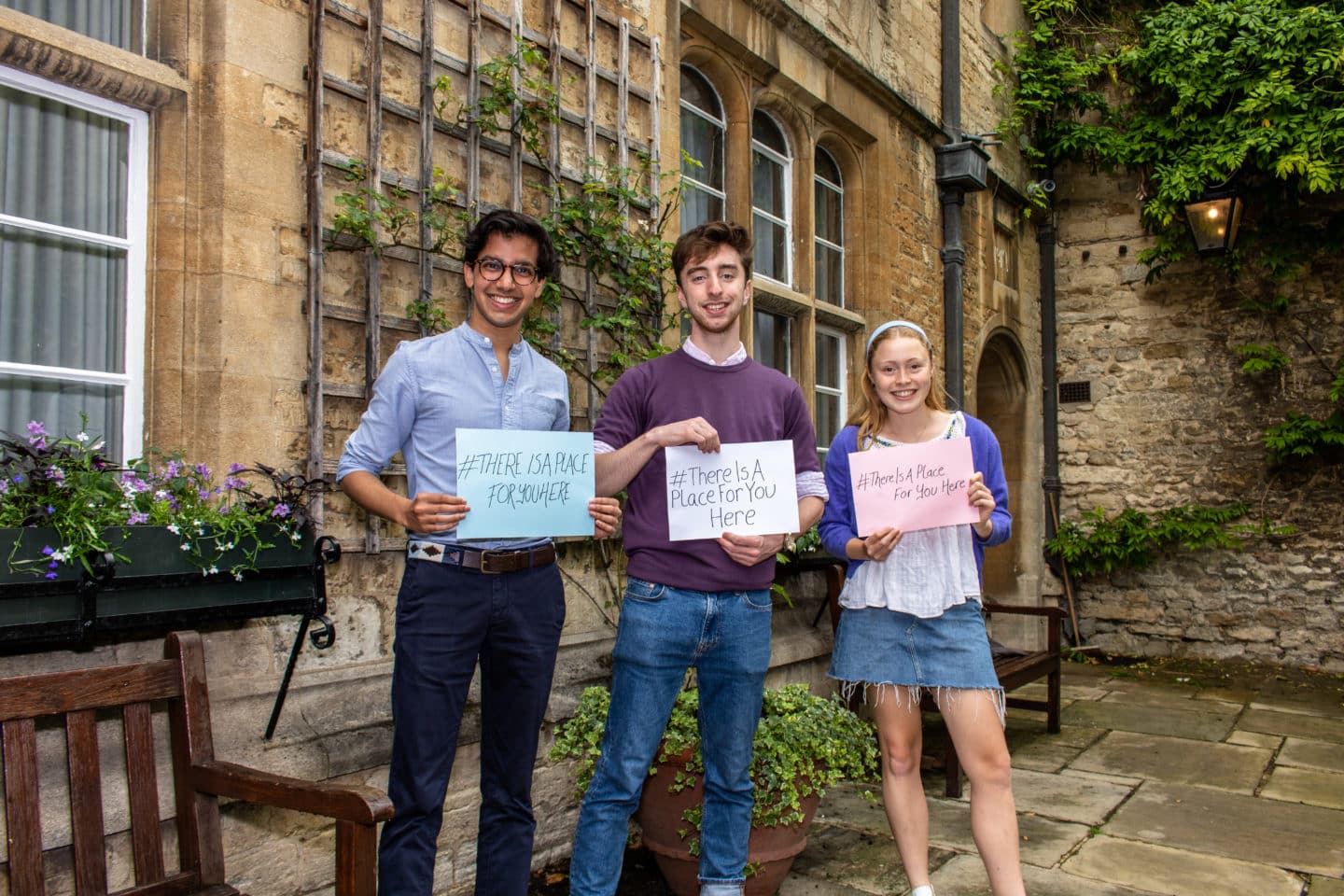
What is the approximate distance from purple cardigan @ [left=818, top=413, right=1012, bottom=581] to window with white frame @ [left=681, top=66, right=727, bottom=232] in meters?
2.43

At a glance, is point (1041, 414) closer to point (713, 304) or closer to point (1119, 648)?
point (1119, 648)

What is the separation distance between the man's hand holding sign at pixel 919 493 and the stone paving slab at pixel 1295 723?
14.7 feet

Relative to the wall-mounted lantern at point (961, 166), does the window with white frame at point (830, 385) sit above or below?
below

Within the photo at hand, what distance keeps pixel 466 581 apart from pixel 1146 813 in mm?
3372

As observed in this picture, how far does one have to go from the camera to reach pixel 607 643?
391cm

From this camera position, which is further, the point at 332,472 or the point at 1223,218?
the point at 1223,218

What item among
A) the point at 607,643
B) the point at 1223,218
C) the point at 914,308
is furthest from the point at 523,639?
the point at 1223,218

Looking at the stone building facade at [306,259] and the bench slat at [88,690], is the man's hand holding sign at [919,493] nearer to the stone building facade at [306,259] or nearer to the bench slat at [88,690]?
the stone building facade at [306,259]

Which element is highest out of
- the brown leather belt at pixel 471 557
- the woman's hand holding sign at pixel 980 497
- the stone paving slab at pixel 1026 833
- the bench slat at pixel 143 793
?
the woman's hand holding sign at pixel 980 497

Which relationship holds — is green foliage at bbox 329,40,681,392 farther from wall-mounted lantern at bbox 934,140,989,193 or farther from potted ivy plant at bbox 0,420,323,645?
wall-mounted lantern at bbox 934,140,989,193

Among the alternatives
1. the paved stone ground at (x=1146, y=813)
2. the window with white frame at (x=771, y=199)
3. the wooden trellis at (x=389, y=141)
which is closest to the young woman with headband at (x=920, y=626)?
the paved stone ground at (x=1146, y=813)

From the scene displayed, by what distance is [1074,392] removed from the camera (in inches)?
367

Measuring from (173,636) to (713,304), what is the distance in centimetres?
145

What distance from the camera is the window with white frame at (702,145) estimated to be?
17.0 feet
